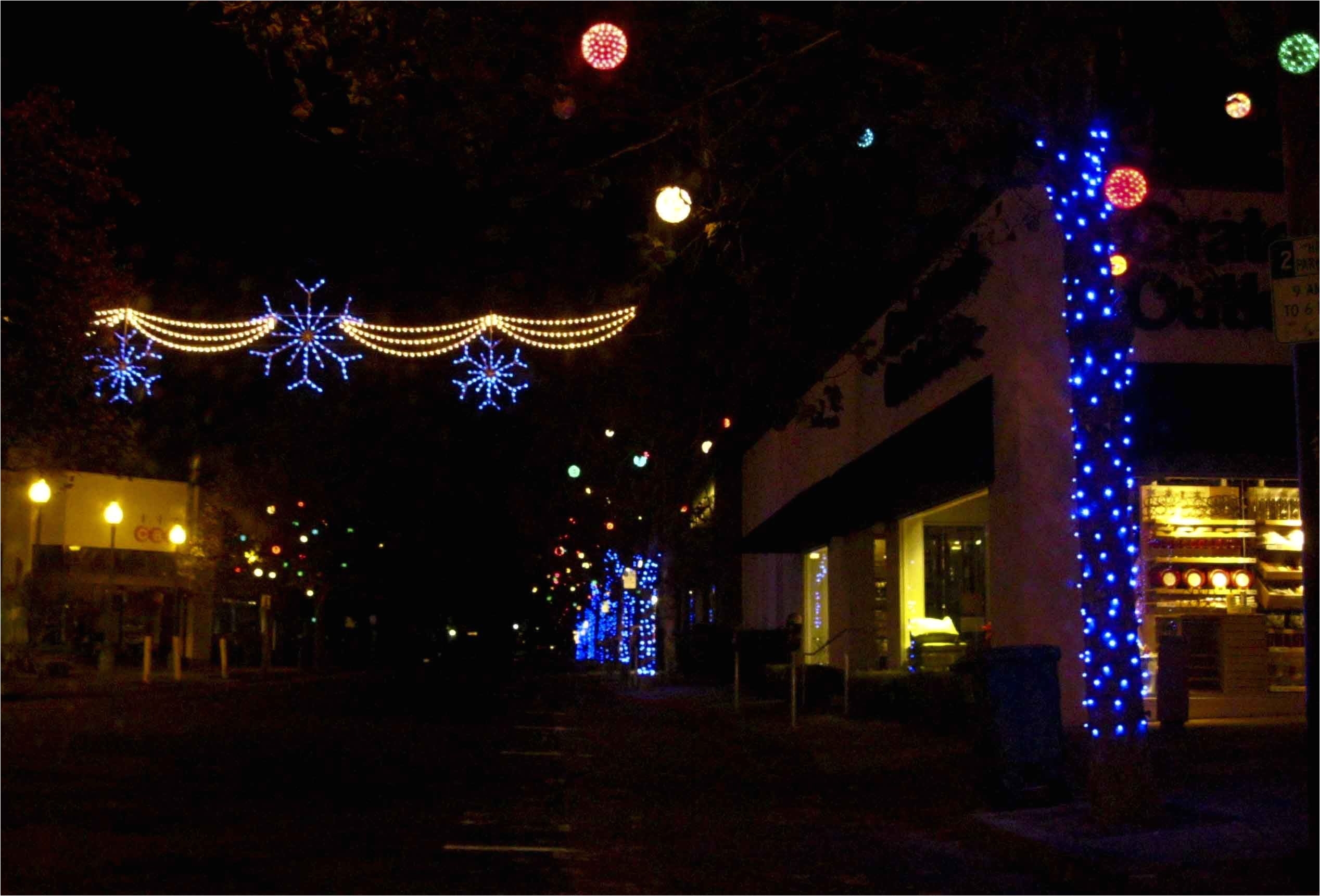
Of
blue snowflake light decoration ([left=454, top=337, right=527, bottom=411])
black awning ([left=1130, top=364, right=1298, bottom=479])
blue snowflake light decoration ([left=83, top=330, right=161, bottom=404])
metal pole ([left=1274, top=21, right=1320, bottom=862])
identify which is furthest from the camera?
blue snowflake light decoration ([left=83, top=330, right=161, bottom=404])

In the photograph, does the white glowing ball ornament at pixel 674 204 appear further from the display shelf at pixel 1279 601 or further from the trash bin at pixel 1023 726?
the display shelf at pixel 1279 601

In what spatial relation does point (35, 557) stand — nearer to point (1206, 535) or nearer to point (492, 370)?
point (492, 370)

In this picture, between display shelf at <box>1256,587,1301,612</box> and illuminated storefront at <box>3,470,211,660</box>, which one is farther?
illuminated storefront at <box>3,470,211,660</box>

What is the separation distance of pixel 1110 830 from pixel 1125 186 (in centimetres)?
511

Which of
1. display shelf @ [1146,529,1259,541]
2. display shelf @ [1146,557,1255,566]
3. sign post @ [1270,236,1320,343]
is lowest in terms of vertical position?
display shelf @ [1146,557,1255,566]

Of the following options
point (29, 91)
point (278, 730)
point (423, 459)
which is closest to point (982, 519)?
point (278, 730)

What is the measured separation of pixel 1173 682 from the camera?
49.0 ft

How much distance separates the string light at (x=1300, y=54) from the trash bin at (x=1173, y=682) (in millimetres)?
8314

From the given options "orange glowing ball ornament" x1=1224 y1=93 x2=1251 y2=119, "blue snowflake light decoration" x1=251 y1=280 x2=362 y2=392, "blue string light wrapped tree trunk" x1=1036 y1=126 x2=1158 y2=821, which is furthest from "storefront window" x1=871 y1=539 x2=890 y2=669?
"blue string light wrapped tree trunk" x1=1036 y1=126 x2=1158 y2=821

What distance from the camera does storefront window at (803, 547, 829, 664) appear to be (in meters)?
29.1

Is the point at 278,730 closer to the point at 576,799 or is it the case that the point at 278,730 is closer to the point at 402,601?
the point at 576,799

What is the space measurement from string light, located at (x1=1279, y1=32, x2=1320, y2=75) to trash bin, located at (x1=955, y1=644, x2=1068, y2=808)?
4.80 m

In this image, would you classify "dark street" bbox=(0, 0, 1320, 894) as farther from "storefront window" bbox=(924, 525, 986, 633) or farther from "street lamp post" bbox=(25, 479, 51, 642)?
"street lamp post" bbox=(25, 479, 51, 642)

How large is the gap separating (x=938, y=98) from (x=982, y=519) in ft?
44.4
